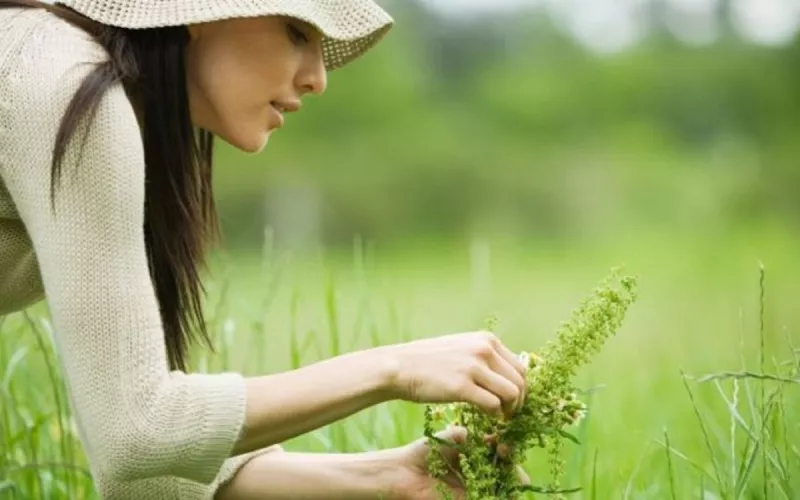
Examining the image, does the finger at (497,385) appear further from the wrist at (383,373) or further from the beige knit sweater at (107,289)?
the beige knit sweater at (107,289)

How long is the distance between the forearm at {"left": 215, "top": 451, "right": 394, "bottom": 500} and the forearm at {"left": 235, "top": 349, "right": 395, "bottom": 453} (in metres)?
0.46

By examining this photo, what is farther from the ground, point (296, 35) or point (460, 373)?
point (296, 35)

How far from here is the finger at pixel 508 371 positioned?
2.12 m

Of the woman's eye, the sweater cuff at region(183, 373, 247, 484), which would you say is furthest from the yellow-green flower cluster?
the woman's eye

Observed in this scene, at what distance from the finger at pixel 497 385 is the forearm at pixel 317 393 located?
4.8 inches

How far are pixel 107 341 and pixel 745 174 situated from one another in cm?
2294

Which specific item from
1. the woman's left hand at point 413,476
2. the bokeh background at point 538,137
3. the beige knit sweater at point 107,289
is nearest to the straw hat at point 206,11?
the beige knit sweater at point 107,289

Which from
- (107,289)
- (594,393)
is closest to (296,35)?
(107,289)

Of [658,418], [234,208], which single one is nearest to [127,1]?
[658,418]

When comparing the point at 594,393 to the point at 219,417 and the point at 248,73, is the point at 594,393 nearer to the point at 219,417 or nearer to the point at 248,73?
the point at 248,73

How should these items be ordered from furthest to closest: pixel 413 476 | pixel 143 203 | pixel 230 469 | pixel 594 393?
pixel 594 393, pixel 230 469, pixel 413 476, pixel 143 203

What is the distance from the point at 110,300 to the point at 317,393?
0.30 metres

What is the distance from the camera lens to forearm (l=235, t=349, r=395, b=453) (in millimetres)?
2115

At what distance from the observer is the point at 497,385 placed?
2.08 metres
